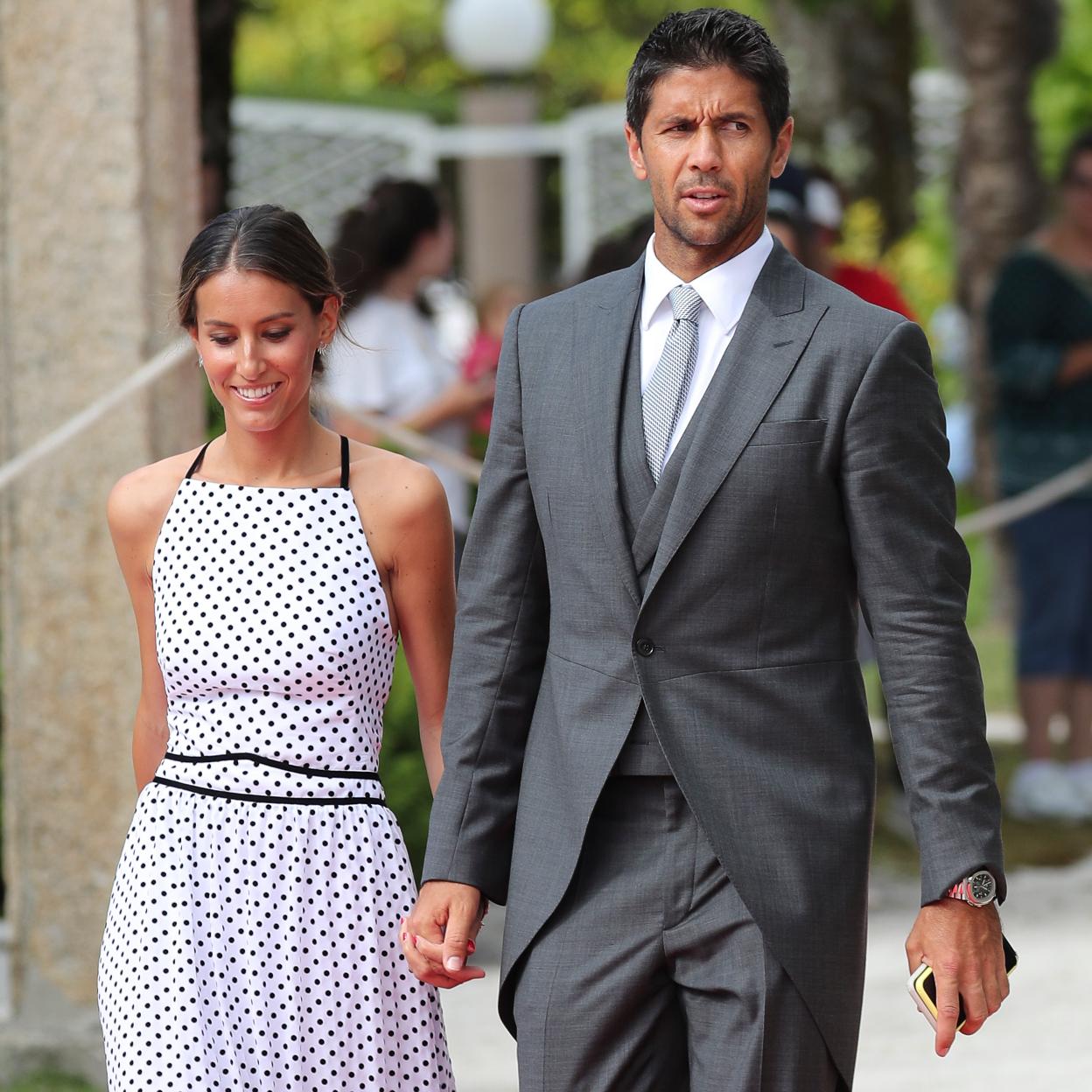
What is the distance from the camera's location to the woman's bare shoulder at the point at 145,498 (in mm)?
3328

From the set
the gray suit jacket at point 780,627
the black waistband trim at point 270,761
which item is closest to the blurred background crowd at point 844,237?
the black waistband trim at point 270,761

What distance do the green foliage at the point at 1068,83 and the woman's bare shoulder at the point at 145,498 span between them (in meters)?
17.9

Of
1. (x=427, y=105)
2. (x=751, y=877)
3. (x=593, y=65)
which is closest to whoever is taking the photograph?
(x=751, y=877)

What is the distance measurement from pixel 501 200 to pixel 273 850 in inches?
450

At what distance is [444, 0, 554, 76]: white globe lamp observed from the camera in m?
13.5

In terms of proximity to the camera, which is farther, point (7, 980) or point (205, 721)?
point (7, 980)

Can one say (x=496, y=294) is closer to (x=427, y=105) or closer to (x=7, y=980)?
(x=7, y=980)

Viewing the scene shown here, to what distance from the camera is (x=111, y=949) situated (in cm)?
315

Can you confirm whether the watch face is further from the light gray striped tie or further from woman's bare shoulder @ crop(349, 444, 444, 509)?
woman's bare shoulder @ crop(349, 444, 444, 509)

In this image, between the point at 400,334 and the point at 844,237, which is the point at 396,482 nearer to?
the point at 400,334

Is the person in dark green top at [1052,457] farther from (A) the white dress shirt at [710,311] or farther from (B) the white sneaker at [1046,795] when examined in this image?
(A) the white dress shirt at [710,311]

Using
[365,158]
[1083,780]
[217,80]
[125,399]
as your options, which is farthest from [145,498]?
[365,158]

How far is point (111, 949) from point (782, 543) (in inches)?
47.0

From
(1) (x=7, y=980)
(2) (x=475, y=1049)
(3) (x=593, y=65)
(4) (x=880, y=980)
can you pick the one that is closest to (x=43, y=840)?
(1) (x=7, y=980)
